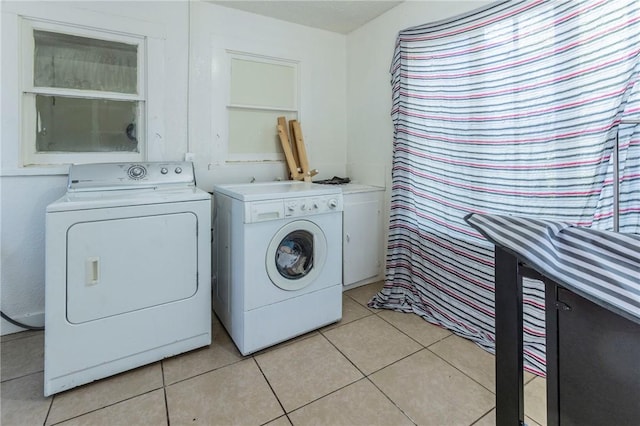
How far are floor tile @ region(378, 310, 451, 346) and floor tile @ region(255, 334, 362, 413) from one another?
515 millimetres

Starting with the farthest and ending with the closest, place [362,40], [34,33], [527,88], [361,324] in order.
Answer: [362,40] < [361,324] < [34,33] < [527,88]

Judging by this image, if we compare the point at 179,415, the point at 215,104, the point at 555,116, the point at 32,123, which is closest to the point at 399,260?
the point at 555,116

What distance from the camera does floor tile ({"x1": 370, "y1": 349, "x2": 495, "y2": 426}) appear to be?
1368 millimetres

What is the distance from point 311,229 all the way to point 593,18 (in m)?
1.73

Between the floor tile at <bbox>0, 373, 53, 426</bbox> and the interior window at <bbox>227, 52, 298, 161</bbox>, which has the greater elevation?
the interior window at <bbox>227, 52, 298, 161</bbox>

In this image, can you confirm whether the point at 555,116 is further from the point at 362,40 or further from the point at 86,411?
the point at 86,411

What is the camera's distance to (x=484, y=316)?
1.92 meters

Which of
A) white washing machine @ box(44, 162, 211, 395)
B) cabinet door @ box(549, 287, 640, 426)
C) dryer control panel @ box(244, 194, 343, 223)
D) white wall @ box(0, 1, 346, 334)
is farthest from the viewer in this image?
white wall @ box(0, 1, 346, 334)

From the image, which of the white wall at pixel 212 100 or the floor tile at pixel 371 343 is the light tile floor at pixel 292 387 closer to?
the floor tile at pixel 371 343

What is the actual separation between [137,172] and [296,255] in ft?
3.84

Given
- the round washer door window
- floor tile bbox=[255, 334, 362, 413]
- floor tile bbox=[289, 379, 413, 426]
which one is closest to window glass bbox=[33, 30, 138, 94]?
the round washer door window

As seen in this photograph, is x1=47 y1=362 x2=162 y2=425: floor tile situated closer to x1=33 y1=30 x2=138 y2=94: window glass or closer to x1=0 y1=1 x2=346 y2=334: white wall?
x1=0 y1=1 x2=346 y2=334: white wall

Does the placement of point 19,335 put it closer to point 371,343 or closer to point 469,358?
point 371,343

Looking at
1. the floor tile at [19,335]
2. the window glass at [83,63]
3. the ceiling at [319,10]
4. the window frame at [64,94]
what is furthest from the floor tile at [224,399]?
the ceiling at [319,10]
